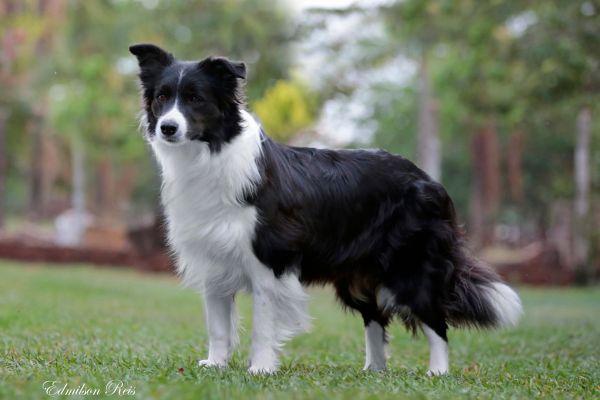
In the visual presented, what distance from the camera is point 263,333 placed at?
5805 mm

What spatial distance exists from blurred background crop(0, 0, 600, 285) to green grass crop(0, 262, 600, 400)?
3163mm

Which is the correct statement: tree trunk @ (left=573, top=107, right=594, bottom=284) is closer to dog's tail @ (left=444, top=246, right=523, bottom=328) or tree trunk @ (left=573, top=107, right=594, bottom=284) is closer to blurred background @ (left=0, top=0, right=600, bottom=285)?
blurred background @ (left=0, top=0, right=600, bottom=285)

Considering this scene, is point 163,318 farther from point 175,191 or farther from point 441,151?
point 441,151

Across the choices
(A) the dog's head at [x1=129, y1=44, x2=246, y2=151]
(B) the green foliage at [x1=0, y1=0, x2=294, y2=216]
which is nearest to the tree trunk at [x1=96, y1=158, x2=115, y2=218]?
(B) the green foliage at [x1=0, y1=0, x2=294, y2=216]

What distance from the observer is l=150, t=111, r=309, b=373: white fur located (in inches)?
222

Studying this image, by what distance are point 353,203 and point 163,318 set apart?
21.0ft

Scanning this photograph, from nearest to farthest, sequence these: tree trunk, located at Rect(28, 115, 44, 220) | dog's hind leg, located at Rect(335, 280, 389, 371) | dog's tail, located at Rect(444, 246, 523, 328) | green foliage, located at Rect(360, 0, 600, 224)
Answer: dog's tail, located at Rect(444, 246, 523, 328), dog's hind leg, located at Rect(335, 280, 389, 371), green foliage, located at Rect(360, 0, 600, 224), tree trunk, located at Rect(28, 115, 44, 220)

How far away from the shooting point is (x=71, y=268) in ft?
76.6

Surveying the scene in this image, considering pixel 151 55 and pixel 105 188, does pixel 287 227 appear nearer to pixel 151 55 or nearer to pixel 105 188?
pixel 151 55

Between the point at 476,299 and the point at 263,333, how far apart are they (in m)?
1.69

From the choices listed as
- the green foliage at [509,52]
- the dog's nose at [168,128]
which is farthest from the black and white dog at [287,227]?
the green foliage at [509,52]

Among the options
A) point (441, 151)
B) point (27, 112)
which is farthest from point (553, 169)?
point (27, 112)

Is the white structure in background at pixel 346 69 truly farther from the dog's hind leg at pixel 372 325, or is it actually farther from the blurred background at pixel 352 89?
the dog's hind leg at pixel 372 325

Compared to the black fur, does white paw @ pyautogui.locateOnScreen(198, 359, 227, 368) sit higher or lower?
lower
